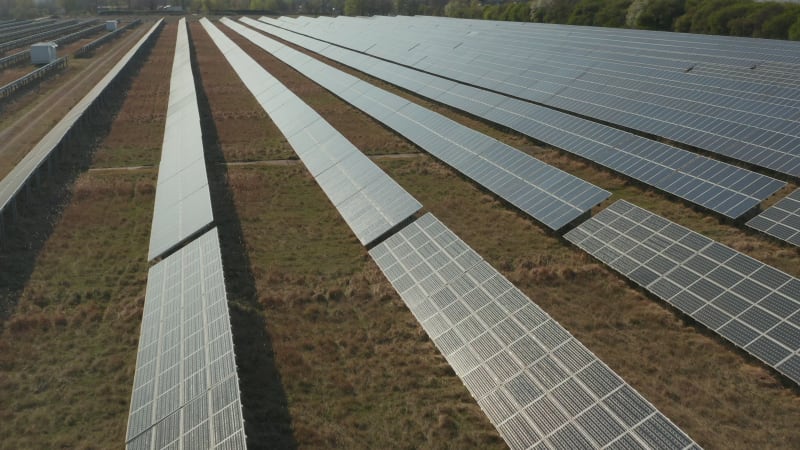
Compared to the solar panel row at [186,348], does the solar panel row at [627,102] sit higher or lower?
higher

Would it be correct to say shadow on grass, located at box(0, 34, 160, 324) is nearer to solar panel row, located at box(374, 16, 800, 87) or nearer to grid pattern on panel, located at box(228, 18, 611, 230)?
grid pattern on panel, located at box(228, 18, 611, 230)

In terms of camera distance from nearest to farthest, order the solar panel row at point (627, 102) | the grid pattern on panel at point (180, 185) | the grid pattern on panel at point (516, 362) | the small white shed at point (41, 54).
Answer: the grid pattern on panel at point (516, 362) < the grid pattern on panel at point (180, 185) < the solar panel row at point (627, 102) < the small white shed at point (41, 54)

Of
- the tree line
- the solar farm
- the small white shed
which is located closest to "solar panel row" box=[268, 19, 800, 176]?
the solar farm

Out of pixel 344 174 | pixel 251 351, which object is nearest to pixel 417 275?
pixel 251 351

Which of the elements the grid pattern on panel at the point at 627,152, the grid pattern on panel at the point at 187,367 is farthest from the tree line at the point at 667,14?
the grid pattern on panel at the point at 187,367

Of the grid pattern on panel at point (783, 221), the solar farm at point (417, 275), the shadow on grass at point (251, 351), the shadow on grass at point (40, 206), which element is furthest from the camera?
the grid pattern on panel at point (783, 221)

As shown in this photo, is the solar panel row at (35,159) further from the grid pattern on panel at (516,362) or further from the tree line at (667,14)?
the tree line at (667,14)

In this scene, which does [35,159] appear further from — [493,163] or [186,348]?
[493,163]
